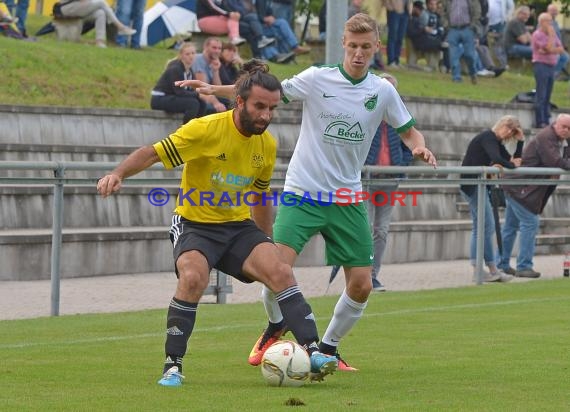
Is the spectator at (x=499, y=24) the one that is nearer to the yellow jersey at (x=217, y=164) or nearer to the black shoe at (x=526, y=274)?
the black shoe at (x=526, y=274)

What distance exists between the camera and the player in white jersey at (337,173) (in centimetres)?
924

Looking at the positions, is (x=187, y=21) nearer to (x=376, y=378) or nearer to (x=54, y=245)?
(x=54, y=245)

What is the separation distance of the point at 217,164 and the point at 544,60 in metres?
17.9

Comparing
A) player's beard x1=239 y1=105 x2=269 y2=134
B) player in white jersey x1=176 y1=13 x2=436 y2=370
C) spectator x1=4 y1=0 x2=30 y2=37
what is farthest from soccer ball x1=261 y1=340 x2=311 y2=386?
spectator x1=4 y1=0 x2=30 y2=37

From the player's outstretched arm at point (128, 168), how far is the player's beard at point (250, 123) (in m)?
0.53

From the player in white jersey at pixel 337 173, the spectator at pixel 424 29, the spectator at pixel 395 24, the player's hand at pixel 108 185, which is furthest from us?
the spectator at pixel 424 29

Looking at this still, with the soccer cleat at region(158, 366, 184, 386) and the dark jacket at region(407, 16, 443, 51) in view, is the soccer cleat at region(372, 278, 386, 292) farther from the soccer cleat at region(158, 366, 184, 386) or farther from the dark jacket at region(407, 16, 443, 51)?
the dark jacket at region(407, 16, 443, 51)

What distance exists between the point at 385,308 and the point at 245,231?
527 centimetres

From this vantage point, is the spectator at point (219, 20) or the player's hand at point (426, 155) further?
the spectator at point (219, 20)

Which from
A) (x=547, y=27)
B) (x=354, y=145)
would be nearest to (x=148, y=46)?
(x=547, y=27)

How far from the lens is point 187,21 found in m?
28.0

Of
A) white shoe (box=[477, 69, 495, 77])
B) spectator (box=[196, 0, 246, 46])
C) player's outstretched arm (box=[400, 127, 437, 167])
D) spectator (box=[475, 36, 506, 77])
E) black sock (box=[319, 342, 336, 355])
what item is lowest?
black sock (box=[319, 342, 336, 355])

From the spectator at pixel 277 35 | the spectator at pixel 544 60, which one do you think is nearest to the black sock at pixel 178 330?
the spectator at pixel 544 60

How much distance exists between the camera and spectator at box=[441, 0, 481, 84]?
92.1ft
